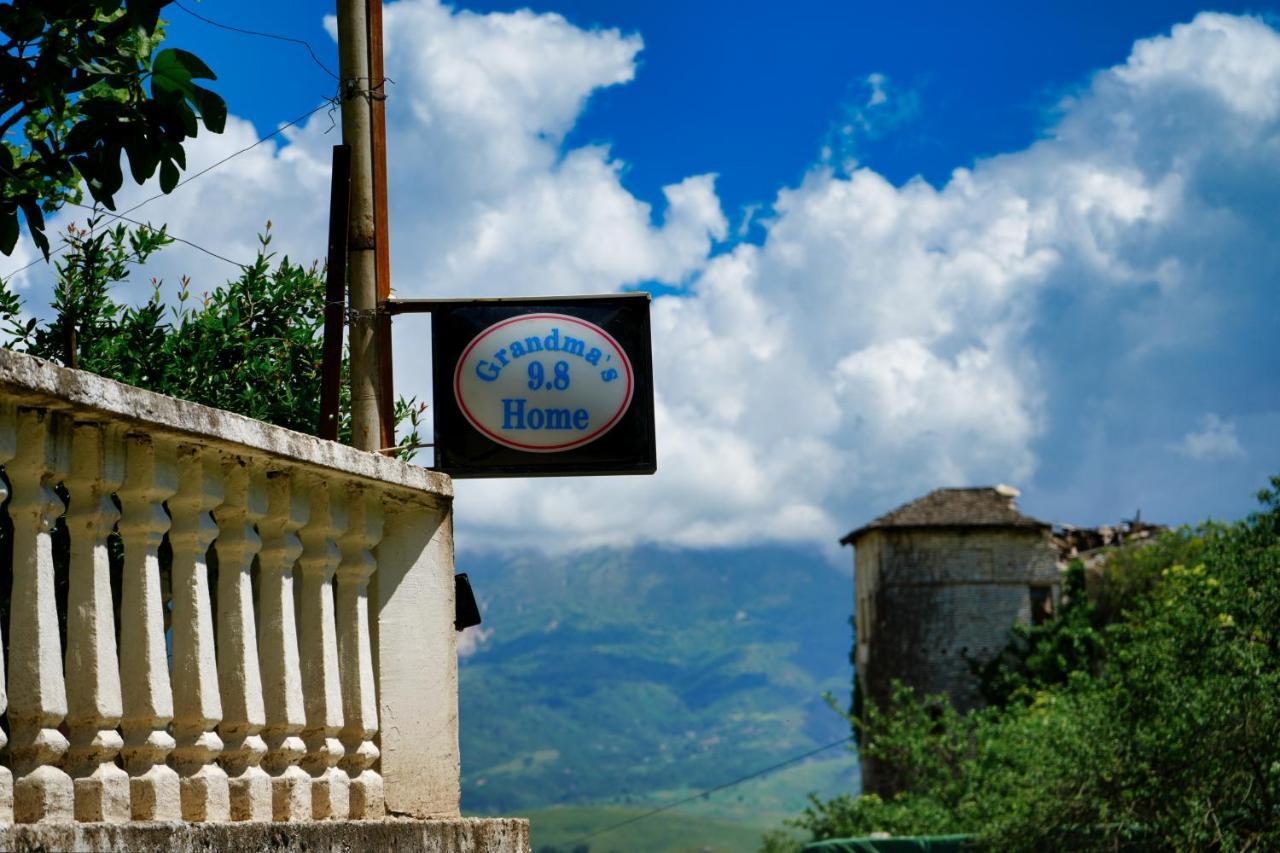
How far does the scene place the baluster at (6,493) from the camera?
14.1ft

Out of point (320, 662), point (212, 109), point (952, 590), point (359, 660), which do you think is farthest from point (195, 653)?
point (952, 590)

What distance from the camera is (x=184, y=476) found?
5.20 metres

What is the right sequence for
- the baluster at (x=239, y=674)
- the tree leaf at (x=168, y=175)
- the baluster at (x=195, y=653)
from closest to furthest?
the baluster at (x=195, y=653) → the baluster at (x=239, y=674) → the tree leaf at (x=168, y=175)

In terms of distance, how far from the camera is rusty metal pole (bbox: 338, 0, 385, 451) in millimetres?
7406

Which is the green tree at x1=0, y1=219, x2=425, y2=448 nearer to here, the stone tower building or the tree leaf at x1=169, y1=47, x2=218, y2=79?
the tree leaf at x1=169, y1=47, x2=218, y2=79

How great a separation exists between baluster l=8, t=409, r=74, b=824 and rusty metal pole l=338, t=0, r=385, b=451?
2743 millimetres

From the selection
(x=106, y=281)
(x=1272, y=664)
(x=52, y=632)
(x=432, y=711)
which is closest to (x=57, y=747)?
(x=52, y=632)

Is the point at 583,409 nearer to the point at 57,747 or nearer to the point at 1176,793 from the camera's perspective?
the point at 57,747

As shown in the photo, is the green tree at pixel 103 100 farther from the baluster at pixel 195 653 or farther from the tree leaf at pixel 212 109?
the baluster at pixel 195 653

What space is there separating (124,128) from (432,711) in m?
2.58

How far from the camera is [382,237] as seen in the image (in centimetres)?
756

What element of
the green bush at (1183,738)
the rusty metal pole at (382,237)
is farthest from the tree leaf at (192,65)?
the green bush at (1183,738)

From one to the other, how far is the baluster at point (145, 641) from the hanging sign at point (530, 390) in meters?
2.33

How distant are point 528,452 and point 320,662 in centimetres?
176
